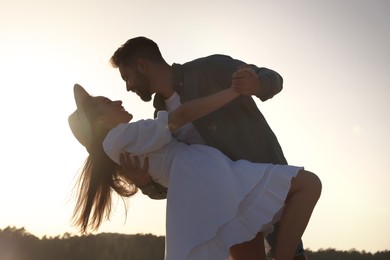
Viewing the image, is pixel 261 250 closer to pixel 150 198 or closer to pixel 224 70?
pixel 150 198

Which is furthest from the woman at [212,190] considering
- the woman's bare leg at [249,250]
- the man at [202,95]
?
the man at [202,95]

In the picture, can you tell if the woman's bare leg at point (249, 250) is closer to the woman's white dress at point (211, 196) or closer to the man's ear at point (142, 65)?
the woman's white dress at point (211, 196)

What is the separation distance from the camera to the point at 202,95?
4.11 metres

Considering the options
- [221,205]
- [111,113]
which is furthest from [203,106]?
[111,113]

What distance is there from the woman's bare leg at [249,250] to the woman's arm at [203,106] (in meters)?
0.82

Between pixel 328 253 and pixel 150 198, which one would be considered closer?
pixel 150 198

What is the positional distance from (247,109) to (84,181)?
1.26 m

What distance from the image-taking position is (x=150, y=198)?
13.6 feet

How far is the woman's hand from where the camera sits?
3582 millimetres

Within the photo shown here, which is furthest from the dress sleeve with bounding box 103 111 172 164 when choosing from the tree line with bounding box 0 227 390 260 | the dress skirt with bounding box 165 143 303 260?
the tree line with bounding box 0 227 390 260

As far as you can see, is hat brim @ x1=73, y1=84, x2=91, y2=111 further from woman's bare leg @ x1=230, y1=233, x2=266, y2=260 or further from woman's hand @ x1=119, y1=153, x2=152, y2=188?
woman's bare leg @ x1=230, y1=233, x2=266, y2=260

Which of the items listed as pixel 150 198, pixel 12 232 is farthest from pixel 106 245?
pixel 150 198

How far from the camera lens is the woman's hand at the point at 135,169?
358 centimetres

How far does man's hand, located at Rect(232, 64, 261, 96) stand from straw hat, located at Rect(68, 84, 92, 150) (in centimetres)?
115
